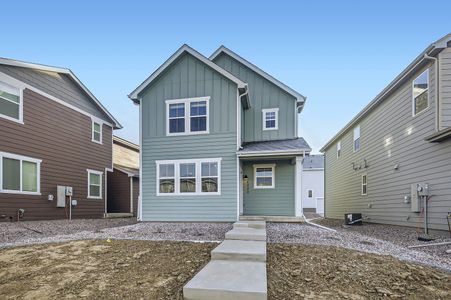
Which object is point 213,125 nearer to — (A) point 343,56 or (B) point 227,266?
(B) point 227,266

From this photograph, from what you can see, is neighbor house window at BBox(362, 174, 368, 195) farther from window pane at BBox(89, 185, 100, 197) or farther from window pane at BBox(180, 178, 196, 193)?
window pane at BBox(89, 185, 100, 197)

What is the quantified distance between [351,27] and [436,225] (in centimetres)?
1022

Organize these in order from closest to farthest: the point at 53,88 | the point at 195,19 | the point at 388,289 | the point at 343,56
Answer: the point at 388,289 → the point at 53,88 → the point at 195,19 → the point at 343,56

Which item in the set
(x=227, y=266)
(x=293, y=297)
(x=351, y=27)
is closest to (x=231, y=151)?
(x=227, y=266)

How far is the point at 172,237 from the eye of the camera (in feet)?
22.3

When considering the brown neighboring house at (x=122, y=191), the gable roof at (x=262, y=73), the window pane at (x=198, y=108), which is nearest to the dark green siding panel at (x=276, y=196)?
the window pane at (x=198, y=108)

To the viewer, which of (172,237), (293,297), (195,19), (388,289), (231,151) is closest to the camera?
(293,297)

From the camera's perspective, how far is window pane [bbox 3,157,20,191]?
397 inches

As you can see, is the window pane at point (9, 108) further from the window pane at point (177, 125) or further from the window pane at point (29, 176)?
the window pane at point (177, 125)

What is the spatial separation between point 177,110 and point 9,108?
6298 mm

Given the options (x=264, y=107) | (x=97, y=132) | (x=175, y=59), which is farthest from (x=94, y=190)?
(x=264, y=107)

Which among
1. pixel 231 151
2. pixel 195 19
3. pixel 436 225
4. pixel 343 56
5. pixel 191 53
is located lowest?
pixel 436 225

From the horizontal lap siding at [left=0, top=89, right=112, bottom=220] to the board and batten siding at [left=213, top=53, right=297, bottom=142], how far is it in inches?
330

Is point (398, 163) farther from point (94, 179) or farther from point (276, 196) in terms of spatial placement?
point (94, 179)
